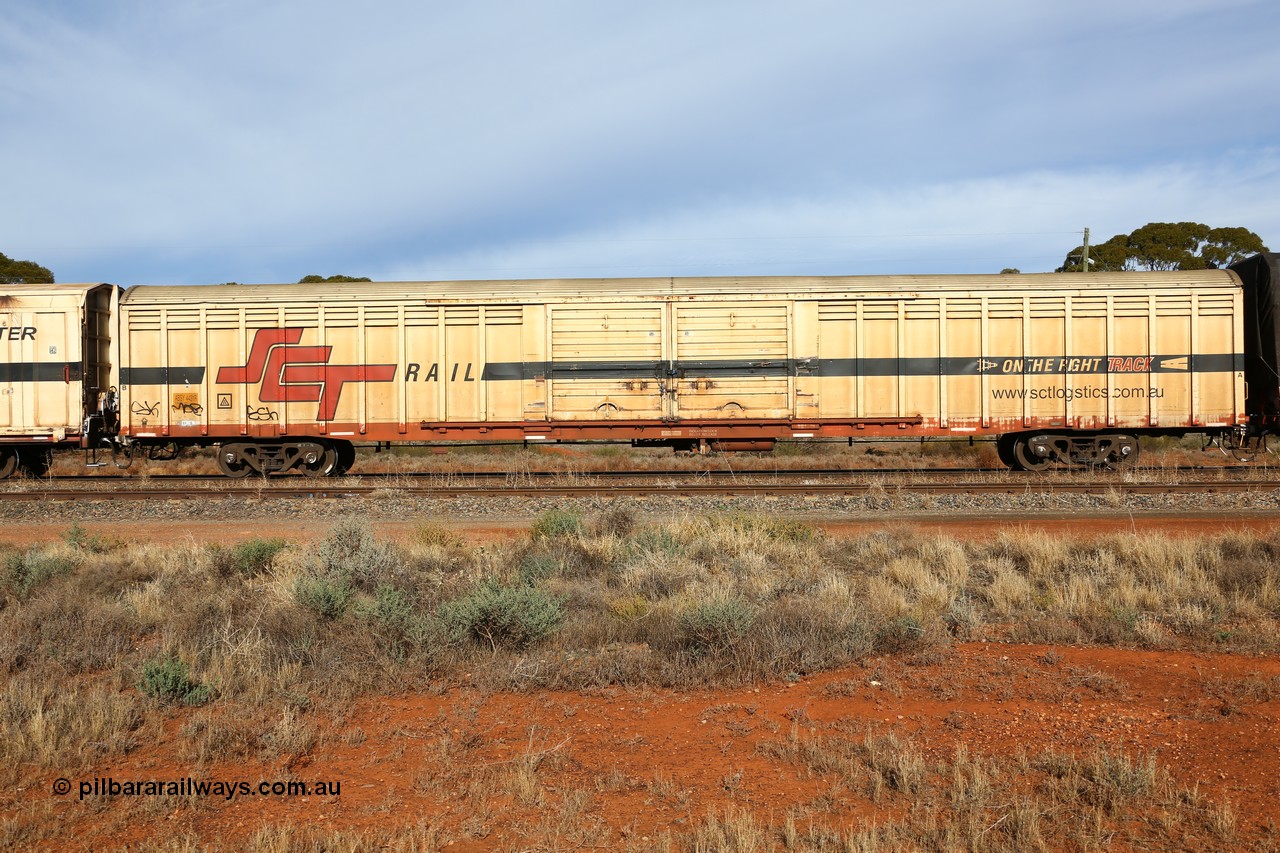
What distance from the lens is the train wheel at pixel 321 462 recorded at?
16141 millimetres

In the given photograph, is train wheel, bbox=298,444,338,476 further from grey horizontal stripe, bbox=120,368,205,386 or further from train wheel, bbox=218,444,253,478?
grey horizontal stripe, bbox=120,368,205,386

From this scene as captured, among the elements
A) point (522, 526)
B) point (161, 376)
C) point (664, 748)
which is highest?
point (161, 376)

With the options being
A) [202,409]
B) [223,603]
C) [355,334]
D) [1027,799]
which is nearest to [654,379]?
[355,334]

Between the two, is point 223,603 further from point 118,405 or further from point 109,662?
point 118,405

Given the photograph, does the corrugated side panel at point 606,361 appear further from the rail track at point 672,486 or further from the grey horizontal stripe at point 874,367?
the rail track at point 672,486

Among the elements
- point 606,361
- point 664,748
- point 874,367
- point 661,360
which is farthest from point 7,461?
point 664,748

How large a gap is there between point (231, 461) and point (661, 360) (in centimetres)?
854

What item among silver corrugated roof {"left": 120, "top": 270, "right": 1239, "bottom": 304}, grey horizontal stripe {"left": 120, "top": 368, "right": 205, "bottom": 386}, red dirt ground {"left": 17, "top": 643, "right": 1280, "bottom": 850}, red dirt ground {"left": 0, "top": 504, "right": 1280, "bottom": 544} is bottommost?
red dirt ground {"left": 17, "top": 643, "right": 1280, "bottom": 850}

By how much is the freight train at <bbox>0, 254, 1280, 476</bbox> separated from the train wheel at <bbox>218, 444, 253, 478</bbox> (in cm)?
67

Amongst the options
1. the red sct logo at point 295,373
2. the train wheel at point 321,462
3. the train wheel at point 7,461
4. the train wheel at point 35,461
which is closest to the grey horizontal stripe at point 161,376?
the red sct logo at point 295,373

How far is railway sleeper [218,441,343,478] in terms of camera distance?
1597 centimetres

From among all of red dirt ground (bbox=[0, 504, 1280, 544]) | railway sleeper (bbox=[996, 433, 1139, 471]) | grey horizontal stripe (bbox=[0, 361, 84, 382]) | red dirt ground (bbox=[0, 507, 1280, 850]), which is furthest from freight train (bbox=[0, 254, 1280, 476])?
red dirt ground (bbox=[0, 507, 1280, 850])

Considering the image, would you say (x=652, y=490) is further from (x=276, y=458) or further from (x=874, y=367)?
(x=276, y=458)

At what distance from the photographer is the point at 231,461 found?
16031 mm
